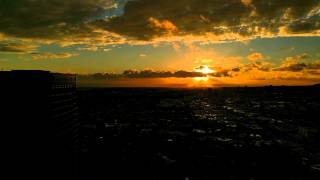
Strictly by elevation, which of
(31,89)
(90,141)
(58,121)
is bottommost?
(90,141)

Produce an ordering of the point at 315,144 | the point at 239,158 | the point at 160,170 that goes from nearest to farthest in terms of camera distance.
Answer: the point at 160,170, the point at 239,158, the point at 315,144

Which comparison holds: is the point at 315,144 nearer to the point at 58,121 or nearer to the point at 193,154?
the point at 193,154

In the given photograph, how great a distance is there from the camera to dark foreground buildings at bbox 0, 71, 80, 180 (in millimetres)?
18203

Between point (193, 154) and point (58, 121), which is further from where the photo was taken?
point (193, 154)

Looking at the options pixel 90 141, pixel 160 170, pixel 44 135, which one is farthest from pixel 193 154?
pixel 44 135

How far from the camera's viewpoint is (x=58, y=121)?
66.5 ft

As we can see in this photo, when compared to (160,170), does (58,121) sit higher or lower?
higher

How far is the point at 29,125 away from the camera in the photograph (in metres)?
18.5

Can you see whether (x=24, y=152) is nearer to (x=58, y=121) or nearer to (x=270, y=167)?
(x=58, y=121)

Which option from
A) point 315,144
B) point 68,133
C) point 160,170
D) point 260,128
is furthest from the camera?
point 260,128

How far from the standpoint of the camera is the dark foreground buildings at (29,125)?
18203 millimetres

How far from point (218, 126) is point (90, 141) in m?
29.7

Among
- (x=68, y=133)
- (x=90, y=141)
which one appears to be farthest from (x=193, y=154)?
(x=68, y=133)

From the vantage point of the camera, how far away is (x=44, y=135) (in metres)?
18.8
